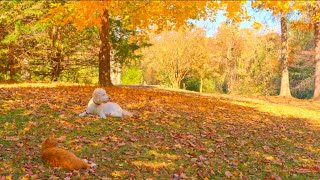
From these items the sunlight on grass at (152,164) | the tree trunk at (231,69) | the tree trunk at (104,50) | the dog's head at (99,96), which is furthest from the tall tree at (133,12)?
the tree trunk at (231,69)

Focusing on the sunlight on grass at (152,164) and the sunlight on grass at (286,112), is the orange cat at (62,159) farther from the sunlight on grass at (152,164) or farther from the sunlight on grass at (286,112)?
the sunlight on grass at (286,112)

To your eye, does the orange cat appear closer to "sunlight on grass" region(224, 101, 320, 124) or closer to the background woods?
the background woods

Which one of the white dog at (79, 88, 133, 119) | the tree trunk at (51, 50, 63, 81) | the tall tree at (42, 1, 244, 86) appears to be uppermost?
the tall tree at (42, 1, 244, 86)

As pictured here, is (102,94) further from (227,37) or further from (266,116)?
(227,37)

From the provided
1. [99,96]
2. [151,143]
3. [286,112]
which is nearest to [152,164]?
[151,143]

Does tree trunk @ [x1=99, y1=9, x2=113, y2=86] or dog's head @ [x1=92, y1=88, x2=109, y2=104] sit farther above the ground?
tree trunk @ [x1=99, y1=9, x2=113, y2=86]

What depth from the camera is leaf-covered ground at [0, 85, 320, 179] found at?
5.91 meters

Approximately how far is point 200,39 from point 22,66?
59.4 ft

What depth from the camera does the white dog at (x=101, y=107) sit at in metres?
8.48

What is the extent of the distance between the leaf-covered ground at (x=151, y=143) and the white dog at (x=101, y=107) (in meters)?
0.26

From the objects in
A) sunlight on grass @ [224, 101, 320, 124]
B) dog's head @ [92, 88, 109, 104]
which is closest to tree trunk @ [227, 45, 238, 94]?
sunlight on grass @ [224, 101, 320, 124]

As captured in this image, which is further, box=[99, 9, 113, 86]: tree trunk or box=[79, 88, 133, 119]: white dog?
box=[99, 9, 113, 86]: tree trunk

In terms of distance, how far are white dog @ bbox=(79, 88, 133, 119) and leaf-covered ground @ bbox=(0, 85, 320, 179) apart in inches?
10.3

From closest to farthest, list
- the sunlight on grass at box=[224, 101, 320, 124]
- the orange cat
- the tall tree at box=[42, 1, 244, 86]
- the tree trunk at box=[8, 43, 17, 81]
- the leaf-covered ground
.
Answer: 1. the orange cat
2. the leaf-covered ground
3. the tall tree at box=[42, 1, 244, 86]
4. the sunlight on grass at box=[224, 101, 320, 124]
5. the tree trunk at box=[8, 43, 17, 81]
